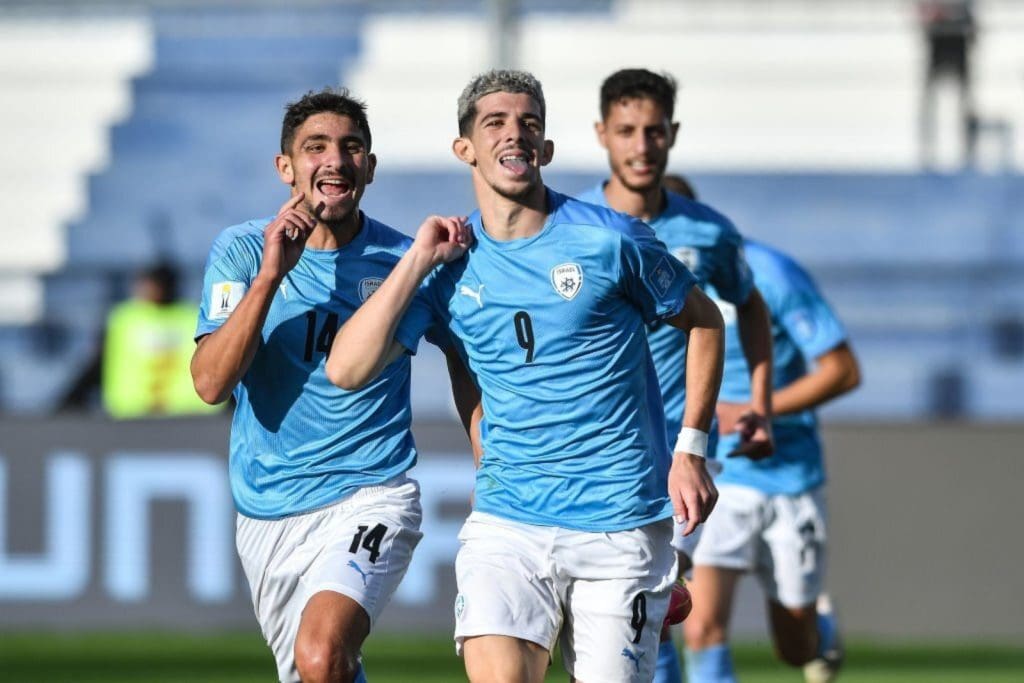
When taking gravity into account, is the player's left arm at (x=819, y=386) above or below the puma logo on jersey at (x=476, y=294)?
below

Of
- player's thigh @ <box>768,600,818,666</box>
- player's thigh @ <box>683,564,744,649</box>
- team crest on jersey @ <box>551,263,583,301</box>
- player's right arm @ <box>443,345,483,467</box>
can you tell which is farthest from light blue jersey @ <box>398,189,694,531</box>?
player's thigh @ <box>768,600,818,666</box>

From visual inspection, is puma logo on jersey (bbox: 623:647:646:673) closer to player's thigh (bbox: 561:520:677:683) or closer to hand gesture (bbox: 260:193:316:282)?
player's thigh (bbox: 561:520:677:683)

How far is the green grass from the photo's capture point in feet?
28.6

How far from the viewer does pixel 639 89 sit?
19.5 ft

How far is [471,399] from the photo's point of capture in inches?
195

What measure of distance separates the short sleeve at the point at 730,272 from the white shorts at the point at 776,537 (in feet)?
3.78

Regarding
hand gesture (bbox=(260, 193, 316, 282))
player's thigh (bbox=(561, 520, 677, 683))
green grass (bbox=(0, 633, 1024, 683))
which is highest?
hand gesture (bbox=(260, 193, 316, 282))

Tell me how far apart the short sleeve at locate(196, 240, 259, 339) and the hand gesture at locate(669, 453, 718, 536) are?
1317 mm

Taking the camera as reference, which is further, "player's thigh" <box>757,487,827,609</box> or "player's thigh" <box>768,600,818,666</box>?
"player's thigh" <box>768,600,818,666</box>

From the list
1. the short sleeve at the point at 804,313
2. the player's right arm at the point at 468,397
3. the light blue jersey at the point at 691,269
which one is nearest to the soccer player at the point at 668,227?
the light blue jersey at the point at 691,269

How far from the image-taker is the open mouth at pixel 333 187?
492cm

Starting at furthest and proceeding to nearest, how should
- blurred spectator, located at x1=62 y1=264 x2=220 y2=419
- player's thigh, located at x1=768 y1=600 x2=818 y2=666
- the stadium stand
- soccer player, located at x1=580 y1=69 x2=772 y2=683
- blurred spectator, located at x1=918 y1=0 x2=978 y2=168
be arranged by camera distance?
blurred spectator, located at x1=918 y1=0 x2=978 y2=168
the stadium stand
blurred spectator, located at x1=62 y1=264 x2=220 y2=419
player's thigh, located at x1=768 y1=600 x2=818 y2=666
soccer player, located at x1=580 y1=69 x2=772 y2=683

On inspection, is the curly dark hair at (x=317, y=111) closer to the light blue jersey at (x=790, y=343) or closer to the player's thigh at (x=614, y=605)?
the player's thigh at (x=614, y=605)

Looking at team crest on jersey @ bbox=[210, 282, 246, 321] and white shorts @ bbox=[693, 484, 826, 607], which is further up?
team crest on jersey @ bbox=[210, 282, 246, 321]
